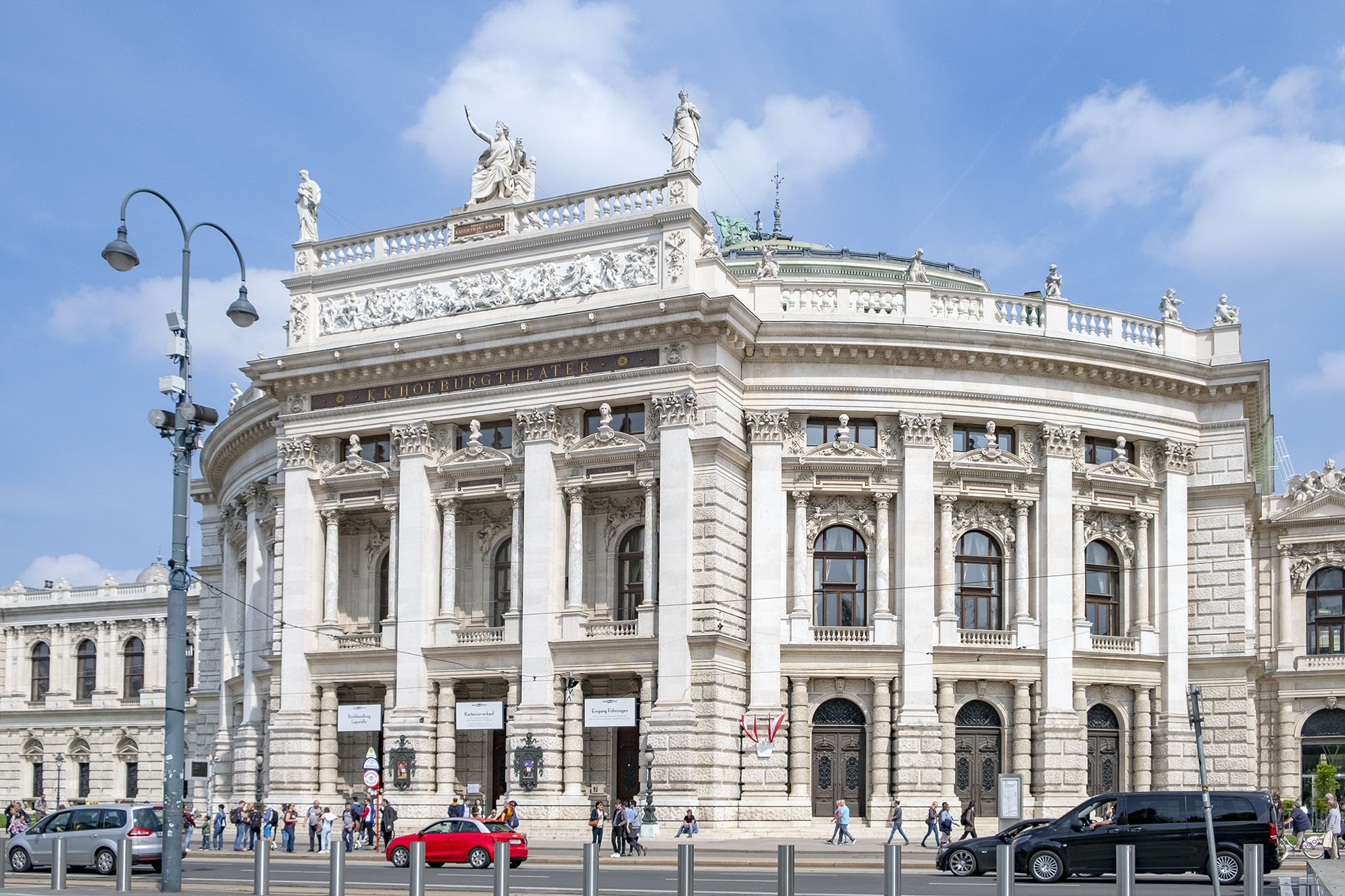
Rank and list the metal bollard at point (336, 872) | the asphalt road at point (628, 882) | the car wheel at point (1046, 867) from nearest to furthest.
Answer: the metal bollard at point (336, 872)
the asphalt road at point (628, 882)
the car wheel at point (1046, 867)

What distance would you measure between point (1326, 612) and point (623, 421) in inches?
1115

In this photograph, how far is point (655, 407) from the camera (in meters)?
48.2

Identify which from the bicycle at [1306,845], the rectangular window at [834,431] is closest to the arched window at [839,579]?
the rectangular window at [834,431]

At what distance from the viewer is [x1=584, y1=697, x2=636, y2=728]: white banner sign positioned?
155 feet

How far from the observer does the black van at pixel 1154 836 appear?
31609 millimetres

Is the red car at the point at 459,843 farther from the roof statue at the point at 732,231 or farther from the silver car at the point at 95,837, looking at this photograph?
the roof statue at the point at 732,231

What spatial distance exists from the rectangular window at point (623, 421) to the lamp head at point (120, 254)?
78.1ft

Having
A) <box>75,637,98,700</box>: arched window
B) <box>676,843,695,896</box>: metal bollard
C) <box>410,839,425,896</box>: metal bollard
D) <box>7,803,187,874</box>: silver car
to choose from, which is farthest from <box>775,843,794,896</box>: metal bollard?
<box>75,637,98,700</box>: arched window

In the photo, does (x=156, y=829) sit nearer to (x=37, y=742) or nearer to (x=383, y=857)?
(x=383, y=857)

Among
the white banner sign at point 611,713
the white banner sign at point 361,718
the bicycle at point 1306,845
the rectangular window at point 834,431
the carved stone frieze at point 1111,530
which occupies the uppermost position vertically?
the rectangular window at point 834,431

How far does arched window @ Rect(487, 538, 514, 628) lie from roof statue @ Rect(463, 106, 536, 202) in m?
12.0

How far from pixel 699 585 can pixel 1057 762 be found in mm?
13236

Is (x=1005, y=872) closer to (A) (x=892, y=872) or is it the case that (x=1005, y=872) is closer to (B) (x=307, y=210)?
(A) (x=892, y=872)

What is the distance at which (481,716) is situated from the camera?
4953cm
